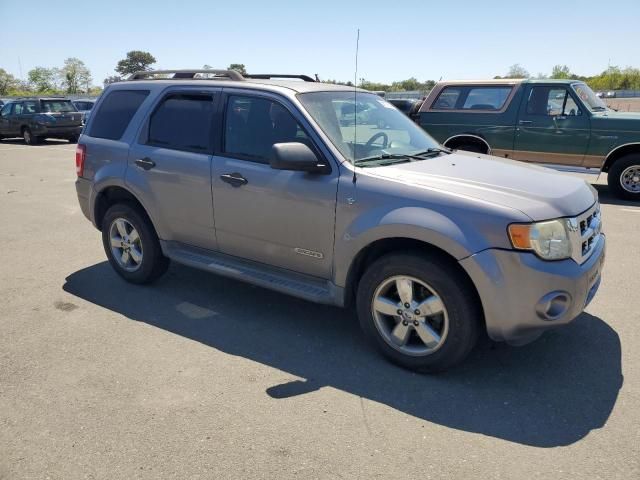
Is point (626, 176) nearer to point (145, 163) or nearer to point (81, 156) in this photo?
point (145, 163)

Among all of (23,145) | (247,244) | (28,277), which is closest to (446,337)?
(247,244)

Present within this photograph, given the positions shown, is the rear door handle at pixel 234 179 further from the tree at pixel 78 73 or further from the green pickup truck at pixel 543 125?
the tree at pixel 78 73

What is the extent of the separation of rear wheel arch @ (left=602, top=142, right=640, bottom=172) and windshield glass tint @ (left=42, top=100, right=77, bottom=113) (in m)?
18.1

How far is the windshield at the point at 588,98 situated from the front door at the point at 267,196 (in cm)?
702

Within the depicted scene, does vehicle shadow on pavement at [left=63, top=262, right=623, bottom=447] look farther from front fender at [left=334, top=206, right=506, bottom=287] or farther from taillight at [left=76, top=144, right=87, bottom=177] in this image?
taillight at [left=76, top=144, right=87, bottom=177]

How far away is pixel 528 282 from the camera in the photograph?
304cm

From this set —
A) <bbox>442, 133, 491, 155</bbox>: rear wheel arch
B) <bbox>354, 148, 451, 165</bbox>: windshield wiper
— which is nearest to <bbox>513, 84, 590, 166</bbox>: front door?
<bbox>442, 133, 491, 155</bbox>: rear wheel arch

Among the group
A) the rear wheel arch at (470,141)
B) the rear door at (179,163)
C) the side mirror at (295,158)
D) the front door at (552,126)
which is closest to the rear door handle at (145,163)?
the rear door at (179,163)

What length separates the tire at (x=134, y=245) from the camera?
4.83m

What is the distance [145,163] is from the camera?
4652 millimetres

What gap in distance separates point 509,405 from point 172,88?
3635 mm

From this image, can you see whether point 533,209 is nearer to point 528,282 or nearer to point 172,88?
point 528,282

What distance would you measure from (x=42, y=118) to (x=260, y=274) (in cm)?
1852

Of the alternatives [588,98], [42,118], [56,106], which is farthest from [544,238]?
[56,106]
